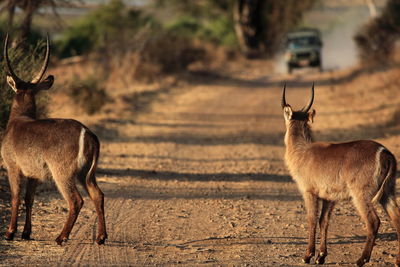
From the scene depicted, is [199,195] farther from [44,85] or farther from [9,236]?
[9,236]

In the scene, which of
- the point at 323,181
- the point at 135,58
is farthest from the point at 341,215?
the point at 135,58

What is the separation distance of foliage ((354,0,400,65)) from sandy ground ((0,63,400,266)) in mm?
10375

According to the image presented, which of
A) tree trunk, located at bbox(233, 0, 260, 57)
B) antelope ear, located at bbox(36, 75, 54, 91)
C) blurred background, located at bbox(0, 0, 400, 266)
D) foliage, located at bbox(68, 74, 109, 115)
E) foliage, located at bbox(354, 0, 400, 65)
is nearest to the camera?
blurred background, located at bbox(0, 0, 400, 266)

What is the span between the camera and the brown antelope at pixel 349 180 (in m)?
6.31

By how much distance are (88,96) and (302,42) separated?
56.8 feet

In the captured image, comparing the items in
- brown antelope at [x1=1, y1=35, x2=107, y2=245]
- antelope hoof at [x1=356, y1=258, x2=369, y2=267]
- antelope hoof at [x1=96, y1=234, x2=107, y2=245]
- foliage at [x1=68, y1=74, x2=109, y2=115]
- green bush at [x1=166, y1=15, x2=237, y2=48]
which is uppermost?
brown antelope at [x1=1, y1=35, x2=107, y2=245]

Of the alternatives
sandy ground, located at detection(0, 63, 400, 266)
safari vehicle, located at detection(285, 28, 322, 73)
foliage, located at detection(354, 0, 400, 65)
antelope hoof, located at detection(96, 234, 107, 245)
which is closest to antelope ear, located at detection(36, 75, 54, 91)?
sandy ground, located at detection(0, 63, 400, 266)

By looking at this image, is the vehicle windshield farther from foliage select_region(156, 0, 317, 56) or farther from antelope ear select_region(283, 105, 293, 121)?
antelope ear select_region(283, 105, 293, 121)

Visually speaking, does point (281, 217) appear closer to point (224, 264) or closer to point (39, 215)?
point (224, 264)

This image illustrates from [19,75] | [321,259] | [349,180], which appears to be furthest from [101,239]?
[19,75]

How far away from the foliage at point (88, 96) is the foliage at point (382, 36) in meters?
15.8

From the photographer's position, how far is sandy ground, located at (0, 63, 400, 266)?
6.75 metres

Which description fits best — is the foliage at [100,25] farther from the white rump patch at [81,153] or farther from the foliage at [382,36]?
the white rump patch at [81,153]

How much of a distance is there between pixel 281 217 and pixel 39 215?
9.39 ft
